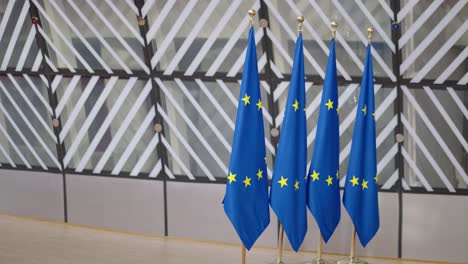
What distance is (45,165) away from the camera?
14508 millimetres

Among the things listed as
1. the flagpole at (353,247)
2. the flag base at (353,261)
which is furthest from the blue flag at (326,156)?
the flag base at (353,261)

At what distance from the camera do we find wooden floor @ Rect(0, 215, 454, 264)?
12031mm

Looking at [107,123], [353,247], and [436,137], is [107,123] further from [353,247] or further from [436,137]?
[436,137]

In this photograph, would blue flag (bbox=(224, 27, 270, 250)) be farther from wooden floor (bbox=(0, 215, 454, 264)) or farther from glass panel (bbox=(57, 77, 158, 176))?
glass panel (bbox=(57, 77, 158, 176))

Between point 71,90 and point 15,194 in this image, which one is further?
point 15,194

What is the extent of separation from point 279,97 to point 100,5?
349 centimetres

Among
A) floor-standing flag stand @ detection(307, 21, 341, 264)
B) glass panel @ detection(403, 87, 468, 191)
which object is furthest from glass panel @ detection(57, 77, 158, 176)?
glass panel @ detection(403, 87, 468, 191)

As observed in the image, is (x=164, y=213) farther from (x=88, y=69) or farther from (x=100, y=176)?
(x=88, y=69)

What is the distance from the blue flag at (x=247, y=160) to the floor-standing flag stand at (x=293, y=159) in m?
0.30

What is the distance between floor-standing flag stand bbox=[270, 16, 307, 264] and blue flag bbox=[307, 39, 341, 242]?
0.67ft

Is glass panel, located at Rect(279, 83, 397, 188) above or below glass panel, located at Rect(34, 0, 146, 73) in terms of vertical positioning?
below

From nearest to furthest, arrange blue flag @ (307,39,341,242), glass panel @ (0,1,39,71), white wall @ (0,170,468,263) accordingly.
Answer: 1. blue flag @ (307,39,341,242)
2. white wall @ (0,170,468,263)
3. glass panel @ (0,1,39,71)

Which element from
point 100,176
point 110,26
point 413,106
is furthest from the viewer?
point 100,176

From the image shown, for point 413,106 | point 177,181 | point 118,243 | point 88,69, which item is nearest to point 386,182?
point 413,106
